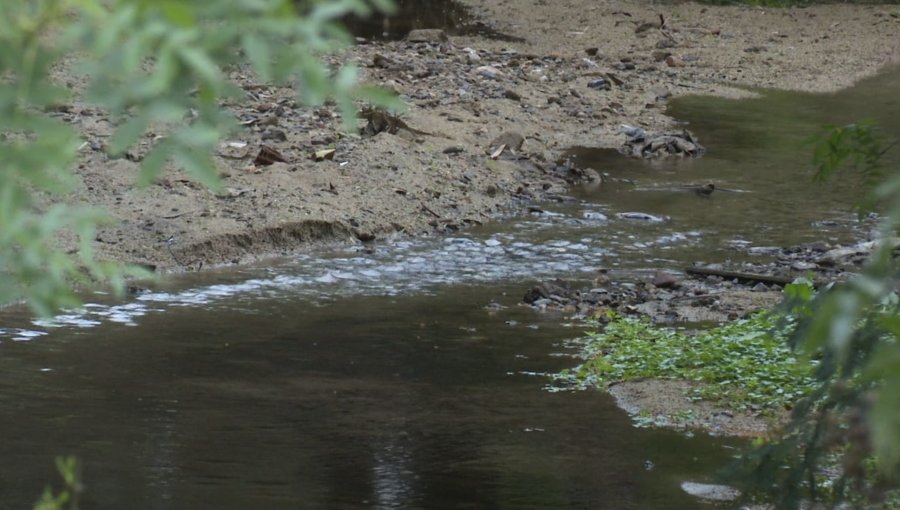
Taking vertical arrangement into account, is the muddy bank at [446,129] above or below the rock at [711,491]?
above

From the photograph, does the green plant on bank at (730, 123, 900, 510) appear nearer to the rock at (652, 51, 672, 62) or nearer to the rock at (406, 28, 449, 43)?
the rock at (406, 28, 449, 43)

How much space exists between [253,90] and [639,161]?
3945 mm

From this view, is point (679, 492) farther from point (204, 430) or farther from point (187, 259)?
point (187, 259)

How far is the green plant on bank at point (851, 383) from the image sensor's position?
6.48ft

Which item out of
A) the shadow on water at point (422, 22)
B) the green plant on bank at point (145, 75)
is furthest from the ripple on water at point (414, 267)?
the shadow on water at point (422, 22)

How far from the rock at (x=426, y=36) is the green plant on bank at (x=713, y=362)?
40.6ft

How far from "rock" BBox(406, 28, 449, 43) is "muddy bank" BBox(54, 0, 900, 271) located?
9 cm

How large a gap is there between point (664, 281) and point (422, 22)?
14838 mm

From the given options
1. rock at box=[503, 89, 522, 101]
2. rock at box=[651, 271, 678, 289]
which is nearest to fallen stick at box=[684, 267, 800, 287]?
rock at box=[651, 271, 678, 289]

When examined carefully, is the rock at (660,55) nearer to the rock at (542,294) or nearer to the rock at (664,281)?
the rock at (664,281)

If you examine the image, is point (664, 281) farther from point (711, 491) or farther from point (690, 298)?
point (711, 491)

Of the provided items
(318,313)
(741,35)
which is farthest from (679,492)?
(741,35)

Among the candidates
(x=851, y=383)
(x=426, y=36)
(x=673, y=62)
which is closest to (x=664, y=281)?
(x=851, y=383)

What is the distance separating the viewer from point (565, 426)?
6.45 meters
